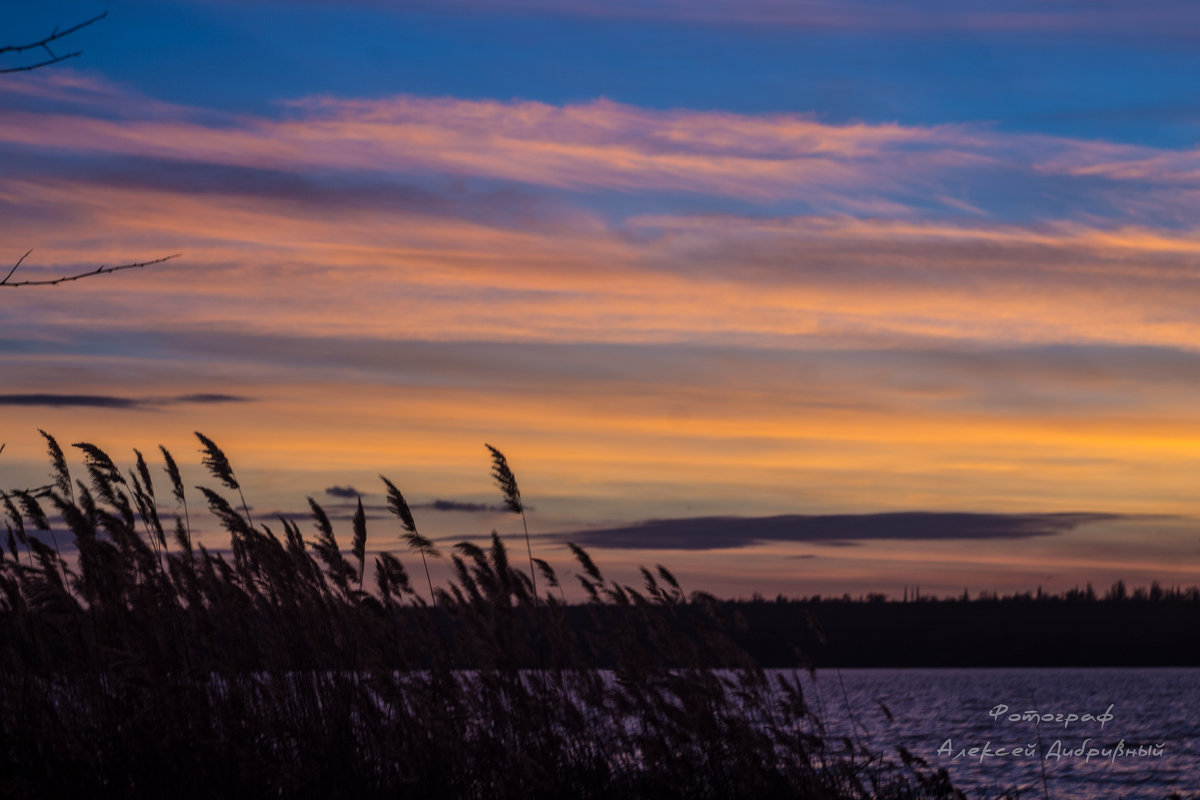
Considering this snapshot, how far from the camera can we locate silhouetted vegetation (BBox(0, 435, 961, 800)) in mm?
7902

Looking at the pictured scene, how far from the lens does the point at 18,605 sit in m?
8.99

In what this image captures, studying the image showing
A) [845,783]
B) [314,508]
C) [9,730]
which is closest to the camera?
[9,730]

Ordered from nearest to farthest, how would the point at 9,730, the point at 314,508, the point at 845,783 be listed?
1. the point at 9,730
2. the point at 314,508
3. the point at 845,783

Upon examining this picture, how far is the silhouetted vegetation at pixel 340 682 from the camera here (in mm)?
7902

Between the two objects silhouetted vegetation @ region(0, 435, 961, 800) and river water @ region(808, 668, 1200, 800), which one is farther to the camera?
river water @ region(808, 668, 1200, 800)

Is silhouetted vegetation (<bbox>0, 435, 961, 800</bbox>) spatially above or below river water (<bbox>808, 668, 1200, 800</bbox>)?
above

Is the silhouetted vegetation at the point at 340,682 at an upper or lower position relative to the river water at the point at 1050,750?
upper

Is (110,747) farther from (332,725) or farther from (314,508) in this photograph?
(314,508)

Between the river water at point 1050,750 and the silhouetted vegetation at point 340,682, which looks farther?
the river water at point 1050,750

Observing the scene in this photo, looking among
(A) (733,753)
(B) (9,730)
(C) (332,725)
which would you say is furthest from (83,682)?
(A) (733,753)

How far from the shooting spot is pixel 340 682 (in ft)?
27.1

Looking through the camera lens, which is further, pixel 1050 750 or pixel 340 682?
pixel 1050 750

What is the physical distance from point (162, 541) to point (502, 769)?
314 centimetres

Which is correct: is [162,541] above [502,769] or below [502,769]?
above
